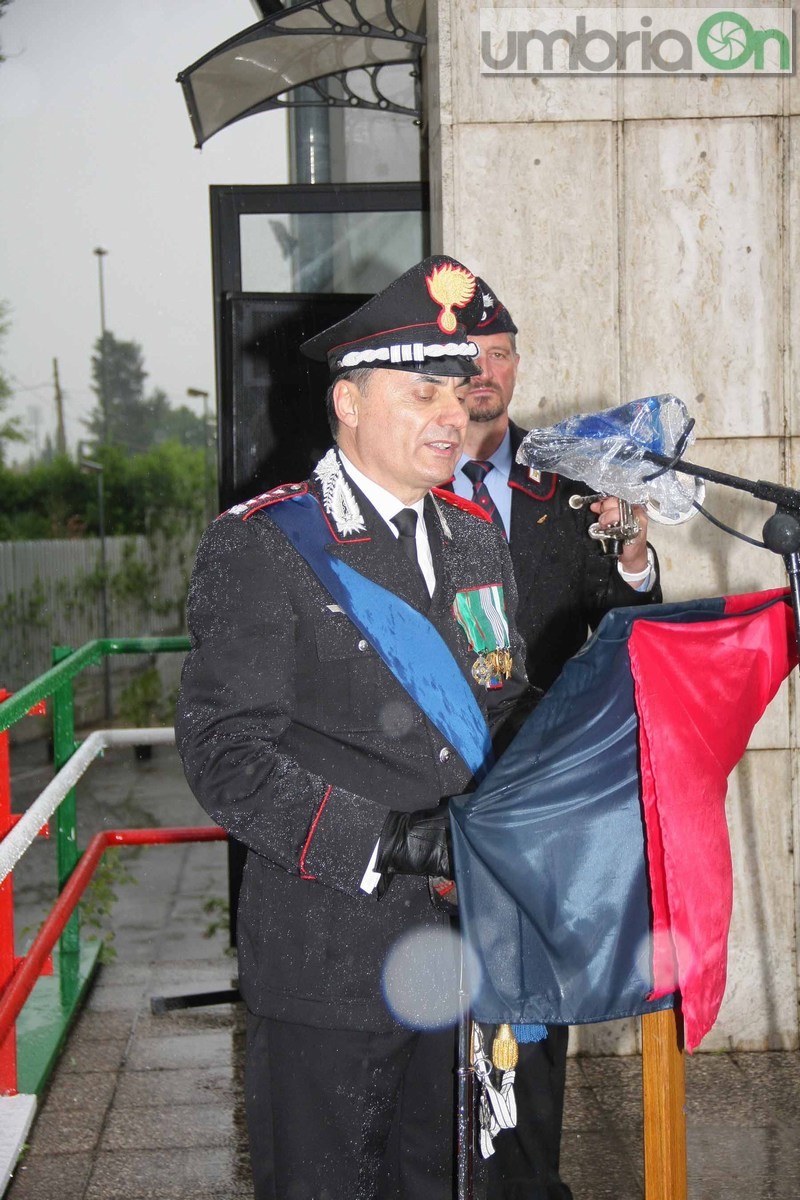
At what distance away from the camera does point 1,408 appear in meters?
34.9

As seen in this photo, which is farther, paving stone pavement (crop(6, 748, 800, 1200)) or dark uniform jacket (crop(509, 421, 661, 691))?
paving stone pavement (crop(6, 748, 800, 1200))

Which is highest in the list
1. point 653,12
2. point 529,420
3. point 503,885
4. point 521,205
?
point 653,12

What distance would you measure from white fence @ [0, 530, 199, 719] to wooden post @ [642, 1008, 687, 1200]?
21.6 m

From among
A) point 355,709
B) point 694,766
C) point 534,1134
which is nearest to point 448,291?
point 355,709

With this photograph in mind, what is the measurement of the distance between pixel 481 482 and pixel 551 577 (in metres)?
0.32

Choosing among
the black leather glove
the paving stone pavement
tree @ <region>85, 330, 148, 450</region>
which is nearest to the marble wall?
the paving stone pavement

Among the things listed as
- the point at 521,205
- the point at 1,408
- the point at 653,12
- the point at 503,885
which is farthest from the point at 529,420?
the point at 1,408

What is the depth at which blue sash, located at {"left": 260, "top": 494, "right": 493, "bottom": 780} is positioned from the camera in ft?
7.23

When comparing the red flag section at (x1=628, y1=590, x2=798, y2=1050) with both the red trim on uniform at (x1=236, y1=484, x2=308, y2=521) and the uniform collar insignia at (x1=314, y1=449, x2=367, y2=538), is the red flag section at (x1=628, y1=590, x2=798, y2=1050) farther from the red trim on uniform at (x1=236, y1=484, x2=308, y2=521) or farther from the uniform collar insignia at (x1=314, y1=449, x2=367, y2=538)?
the red trim on uniform at (x1=236, y1=484, x2=308, y2=521)

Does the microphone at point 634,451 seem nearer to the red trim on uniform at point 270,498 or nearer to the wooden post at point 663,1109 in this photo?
the red trim on uniform at point 270,498

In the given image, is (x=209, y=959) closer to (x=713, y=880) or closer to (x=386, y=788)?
(x=386, y=788)

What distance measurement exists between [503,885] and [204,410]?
136 feet

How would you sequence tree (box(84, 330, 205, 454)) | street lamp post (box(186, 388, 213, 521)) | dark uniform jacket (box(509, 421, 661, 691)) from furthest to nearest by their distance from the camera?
tree (box(84, 330, 205, 454))
street lamp post (box(186, 388, 213, 521))
dark uniform jacket (box(509, 421, 661, 691))

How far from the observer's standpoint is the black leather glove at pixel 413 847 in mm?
2002
